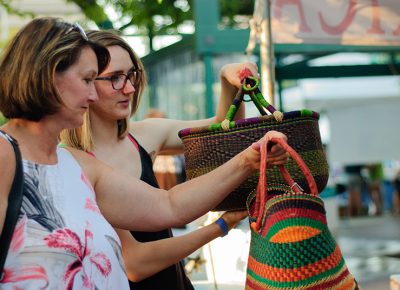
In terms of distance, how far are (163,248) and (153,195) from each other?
225mm

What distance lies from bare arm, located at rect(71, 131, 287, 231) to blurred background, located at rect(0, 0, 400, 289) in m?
0.44

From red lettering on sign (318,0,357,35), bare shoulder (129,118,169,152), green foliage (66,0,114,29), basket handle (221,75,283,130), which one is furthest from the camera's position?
green foliage (66,0,114,29)

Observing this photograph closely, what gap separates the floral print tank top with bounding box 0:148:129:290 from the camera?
5.42ft

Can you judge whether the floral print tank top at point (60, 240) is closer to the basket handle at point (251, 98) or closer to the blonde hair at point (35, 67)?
the blonde hair at point (35, 67)

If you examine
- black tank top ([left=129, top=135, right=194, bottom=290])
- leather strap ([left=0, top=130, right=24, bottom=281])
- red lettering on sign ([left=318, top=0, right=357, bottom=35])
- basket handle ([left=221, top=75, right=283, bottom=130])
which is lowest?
black tank top ([left=129, top=135, right=194, bottom=290])

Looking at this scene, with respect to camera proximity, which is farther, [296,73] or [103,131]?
[296,73]

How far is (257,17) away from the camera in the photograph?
4699mm

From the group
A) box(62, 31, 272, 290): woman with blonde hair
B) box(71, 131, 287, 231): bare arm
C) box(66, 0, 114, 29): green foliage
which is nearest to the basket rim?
box(71, 131, 287, 231): bare arm

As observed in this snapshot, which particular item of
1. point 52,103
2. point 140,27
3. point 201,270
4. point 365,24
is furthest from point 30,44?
point 140,27

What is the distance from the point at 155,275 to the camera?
2439 mm

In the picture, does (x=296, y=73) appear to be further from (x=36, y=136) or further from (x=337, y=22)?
(x=36, y=136)

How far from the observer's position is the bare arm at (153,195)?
2.08 metres

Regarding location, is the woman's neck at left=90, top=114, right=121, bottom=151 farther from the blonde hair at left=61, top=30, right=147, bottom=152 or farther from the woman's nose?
the woman's nose

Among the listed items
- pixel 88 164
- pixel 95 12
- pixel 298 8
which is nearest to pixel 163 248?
pixel 88 164
